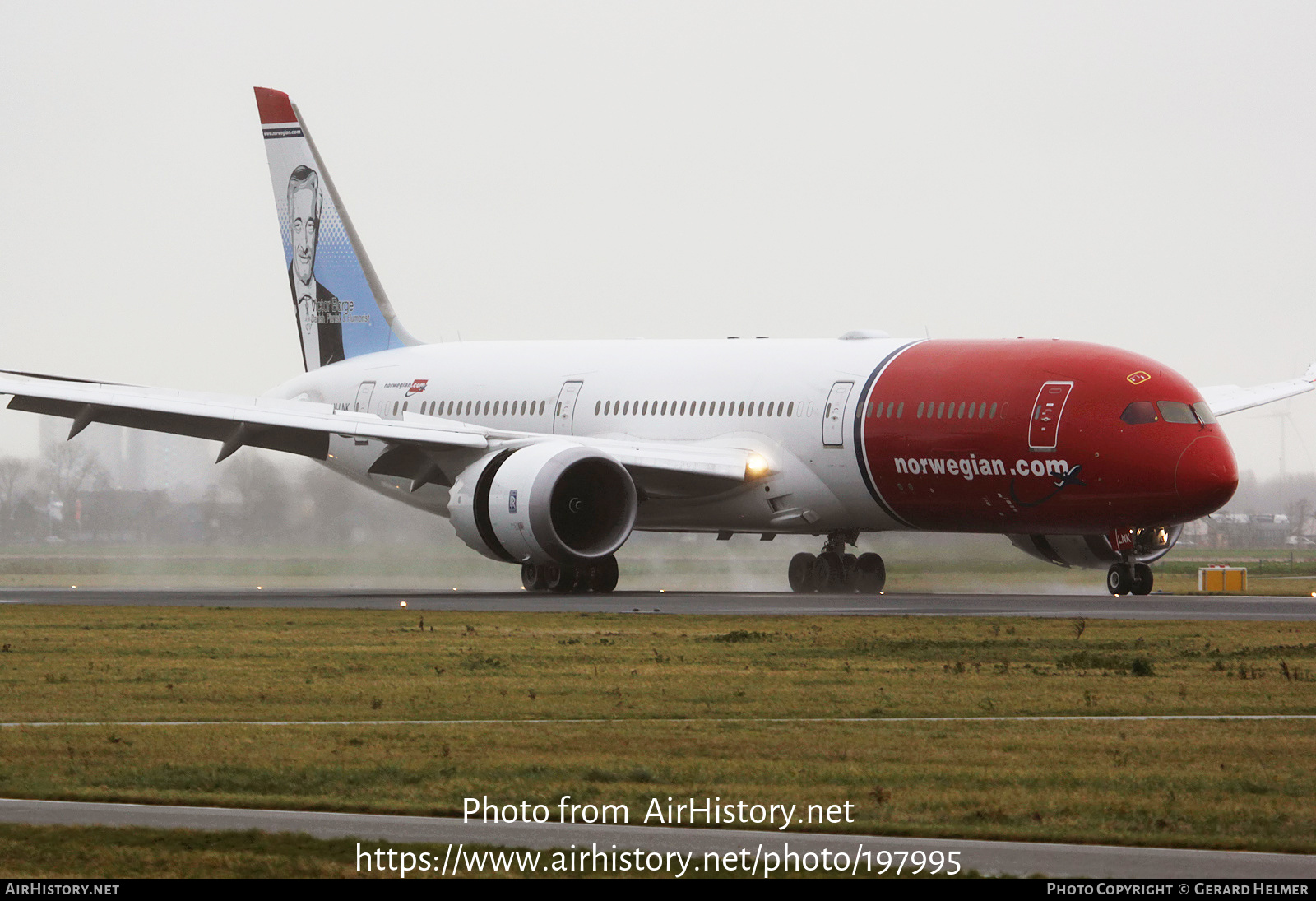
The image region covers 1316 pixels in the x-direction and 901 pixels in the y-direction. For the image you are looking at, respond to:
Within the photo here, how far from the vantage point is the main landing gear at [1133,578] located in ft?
119

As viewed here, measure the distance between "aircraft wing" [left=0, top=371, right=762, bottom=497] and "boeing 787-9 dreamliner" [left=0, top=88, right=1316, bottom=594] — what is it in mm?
67

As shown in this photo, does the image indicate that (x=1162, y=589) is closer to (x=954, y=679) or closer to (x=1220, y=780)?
(x=954, y=679)

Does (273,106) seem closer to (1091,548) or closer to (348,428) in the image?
(348,428)

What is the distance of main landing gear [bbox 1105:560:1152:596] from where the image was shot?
36219 mm

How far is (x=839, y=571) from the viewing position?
39062mm

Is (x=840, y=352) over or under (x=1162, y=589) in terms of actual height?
over

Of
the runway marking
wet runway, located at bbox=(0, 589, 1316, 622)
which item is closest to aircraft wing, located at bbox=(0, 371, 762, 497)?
wet runway, located at bbox=(0, 589, 1316, 622)

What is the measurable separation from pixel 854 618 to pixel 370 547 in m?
22.1

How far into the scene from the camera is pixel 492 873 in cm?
1011

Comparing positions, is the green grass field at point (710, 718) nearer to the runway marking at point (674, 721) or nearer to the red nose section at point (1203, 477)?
the runway marking at point (674, 721)

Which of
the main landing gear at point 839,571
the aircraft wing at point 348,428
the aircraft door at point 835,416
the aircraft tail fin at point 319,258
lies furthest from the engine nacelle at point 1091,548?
the aircraft tail fin at point 319,258

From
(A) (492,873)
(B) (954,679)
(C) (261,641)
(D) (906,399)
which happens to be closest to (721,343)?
(D) (906,399)

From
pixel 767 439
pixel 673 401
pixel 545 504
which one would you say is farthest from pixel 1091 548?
pixel 545 504

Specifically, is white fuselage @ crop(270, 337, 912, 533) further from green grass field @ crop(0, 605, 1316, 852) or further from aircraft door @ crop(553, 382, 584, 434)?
green grass field @ crop(0, 605, 1316, 852)
